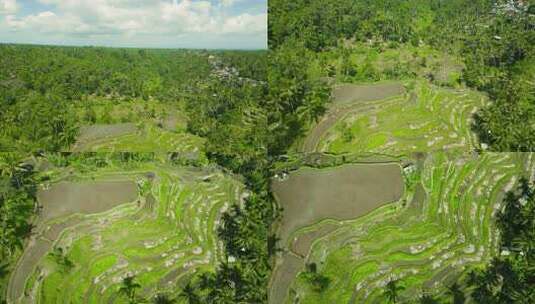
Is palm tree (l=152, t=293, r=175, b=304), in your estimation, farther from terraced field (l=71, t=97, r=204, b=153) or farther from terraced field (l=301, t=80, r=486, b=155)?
terraced field (l=301, t=80, r=486, b=155)

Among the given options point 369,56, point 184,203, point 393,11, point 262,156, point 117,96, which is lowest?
point 184,203

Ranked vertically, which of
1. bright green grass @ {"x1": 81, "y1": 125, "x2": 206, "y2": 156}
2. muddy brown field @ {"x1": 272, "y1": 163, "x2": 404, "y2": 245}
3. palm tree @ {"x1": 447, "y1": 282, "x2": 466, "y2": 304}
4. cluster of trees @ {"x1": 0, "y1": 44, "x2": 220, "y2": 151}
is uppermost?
cluster of trees @ {"x1": 0, "y1": 44, "x2": 220, "y2": 151}

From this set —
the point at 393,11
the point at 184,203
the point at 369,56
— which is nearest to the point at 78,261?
the point at 184,203

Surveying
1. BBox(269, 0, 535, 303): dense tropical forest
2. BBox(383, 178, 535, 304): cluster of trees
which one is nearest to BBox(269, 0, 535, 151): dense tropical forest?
BBox(269, 0, 535, 303): dense tropical forest

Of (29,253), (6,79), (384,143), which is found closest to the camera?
(29,253)

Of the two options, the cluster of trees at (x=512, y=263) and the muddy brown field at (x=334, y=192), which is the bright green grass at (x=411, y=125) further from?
the cluster of trees at (x=512, y=263)

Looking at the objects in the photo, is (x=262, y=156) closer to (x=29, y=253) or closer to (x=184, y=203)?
(x=184, y=203)
